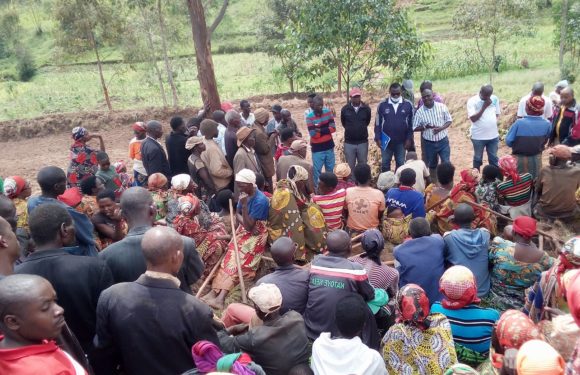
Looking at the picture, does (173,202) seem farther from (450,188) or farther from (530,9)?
(530,9)

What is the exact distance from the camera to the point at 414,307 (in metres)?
3.09

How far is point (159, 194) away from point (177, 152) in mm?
1756

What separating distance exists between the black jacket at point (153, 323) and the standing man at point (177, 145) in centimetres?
446

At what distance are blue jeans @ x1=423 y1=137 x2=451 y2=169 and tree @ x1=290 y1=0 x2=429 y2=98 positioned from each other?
2064 mm

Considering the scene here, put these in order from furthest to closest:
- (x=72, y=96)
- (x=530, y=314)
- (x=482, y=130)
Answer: (x=72, y=96) < (x=482, y=130) < (x=530, y=314)

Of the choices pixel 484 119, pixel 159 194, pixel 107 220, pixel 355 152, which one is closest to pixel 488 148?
pixel 484 119

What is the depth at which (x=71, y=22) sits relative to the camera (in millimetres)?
15914

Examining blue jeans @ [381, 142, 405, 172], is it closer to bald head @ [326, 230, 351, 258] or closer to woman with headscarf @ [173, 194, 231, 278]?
woman with headscarf @ [173, 194, 231, 278]

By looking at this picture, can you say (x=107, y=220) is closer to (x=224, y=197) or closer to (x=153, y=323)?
(x=224, y=197)

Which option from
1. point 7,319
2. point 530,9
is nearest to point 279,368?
point 7,319

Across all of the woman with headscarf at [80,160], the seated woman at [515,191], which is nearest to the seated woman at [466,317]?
the seated woman at [515,191]

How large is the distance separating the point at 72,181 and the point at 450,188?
5.05 metres

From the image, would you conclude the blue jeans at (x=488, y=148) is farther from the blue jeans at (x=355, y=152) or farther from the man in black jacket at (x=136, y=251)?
the man in black jacket at (x=136, y=251)

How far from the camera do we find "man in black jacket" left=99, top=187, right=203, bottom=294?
342 centimetres
